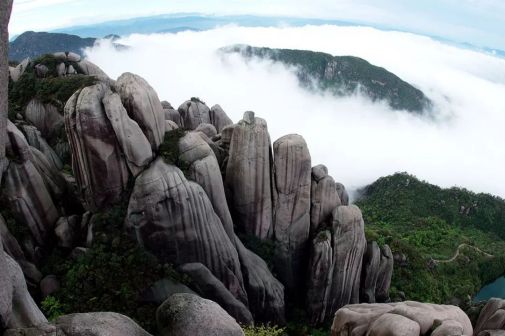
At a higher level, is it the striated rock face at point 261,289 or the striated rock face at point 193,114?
the striated rock face at point 193,114

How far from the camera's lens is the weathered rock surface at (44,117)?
1222 inches

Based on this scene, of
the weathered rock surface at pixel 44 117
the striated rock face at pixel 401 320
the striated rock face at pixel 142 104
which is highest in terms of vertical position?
the striated rock face at pixel 142 104

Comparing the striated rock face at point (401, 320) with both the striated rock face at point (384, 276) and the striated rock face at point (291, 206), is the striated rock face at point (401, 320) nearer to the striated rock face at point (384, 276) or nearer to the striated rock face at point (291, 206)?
the striated rock face at point (291, 206)

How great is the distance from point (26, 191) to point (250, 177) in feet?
41.0

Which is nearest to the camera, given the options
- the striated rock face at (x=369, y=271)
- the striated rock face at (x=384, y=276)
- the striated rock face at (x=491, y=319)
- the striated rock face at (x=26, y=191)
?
the striated rock face at (x=491, y=319)

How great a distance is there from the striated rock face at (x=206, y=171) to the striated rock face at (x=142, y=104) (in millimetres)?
1657

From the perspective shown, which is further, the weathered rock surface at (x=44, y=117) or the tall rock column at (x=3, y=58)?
the weathered rock surface at (x=44, y=117)

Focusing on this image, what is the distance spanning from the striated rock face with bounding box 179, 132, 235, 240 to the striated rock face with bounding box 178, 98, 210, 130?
15.8 m

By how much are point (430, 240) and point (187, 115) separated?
159ft

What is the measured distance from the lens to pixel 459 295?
1982 inches

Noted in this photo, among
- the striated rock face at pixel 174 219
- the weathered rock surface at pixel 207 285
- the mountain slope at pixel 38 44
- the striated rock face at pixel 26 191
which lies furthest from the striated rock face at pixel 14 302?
the mountain slope at pixel 38 44

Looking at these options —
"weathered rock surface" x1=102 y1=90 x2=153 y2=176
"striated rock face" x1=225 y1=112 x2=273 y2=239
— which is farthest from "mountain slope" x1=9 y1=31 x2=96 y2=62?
"weathered rock surface" x1=102 y1=90 x2=153 y2=176

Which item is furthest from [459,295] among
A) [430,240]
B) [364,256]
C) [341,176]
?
[341,176]

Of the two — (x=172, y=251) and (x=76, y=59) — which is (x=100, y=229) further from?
(x=76, y=59)
